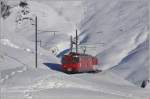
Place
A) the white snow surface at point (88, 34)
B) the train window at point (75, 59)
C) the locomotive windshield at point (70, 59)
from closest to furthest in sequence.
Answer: the train window at point (75, 59)
the locomotive windshield at point (70, 59)
the white snow surface at point (88, 34)

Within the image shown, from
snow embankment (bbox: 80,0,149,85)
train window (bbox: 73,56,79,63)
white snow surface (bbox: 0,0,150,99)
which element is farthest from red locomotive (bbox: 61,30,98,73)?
snow embankment (bbox: 80,0,149,85)

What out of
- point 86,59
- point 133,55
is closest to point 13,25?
point 133,55

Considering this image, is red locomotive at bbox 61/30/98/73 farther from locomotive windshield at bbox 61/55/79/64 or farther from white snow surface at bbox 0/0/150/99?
white snow surface at bbox 0/0/150/99

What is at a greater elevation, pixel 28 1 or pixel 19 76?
pixel 28 1

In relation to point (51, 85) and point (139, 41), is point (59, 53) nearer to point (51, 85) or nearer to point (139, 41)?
point (139, 41)

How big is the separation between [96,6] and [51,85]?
164m

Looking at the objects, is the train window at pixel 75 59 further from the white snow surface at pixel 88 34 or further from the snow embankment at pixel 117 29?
the snow embankment at pixel 117 29

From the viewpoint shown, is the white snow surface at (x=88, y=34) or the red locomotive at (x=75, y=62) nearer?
the red locomotive at (x=75, y=62)

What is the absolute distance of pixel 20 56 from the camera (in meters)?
90.6

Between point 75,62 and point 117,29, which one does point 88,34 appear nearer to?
point 117,29

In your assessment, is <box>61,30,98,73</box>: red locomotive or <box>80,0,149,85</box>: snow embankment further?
<box>80,0,149,85</box>: snow embankment

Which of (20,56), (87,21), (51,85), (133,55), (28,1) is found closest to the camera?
(51,85)

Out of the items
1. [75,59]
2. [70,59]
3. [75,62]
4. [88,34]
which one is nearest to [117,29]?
[88,34]

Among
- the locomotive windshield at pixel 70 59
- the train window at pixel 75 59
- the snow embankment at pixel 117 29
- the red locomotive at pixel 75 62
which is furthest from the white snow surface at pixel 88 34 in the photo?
the train window at pixel 75 59
